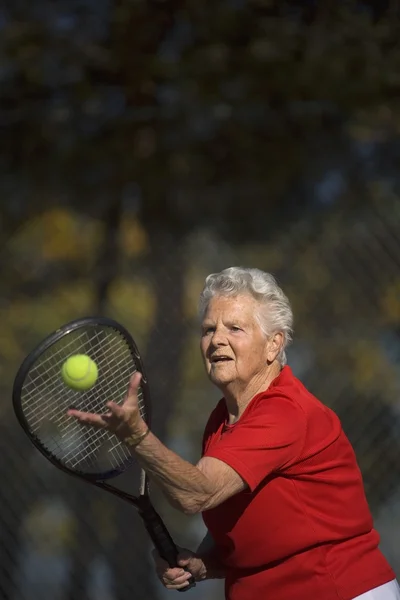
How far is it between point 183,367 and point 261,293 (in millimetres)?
1515

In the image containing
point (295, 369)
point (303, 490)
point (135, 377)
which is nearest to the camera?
point (135, 377)

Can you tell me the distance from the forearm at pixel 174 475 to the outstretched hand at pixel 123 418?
5 centimetres

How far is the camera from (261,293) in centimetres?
253

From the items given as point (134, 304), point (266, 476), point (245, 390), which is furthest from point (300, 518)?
point (134, 304)

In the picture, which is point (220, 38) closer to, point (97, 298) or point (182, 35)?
point (182, 35)

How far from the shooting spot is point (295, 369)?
12.9 ft

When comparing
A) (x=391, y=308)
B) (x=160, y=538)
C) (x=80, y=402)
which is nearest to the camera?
(x=160, y=538)

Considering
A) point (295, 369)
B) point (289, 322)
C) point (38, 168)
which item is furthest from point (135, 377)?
point (38, 168)

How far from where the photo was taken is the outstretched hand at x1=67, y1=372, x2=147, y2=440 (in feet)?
6.56

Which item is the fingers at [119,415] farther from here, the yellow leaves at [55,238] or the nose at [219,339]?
the yellow leaves at [55,238]

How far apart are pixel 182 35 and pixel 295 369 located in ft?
4.63

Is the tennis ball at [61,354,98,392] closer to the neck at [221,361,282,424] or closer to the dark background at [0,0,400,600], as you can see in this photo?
the neck at [221,361,282,424]

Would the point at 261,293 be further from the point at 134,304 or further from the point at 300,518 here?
the point at 134,304

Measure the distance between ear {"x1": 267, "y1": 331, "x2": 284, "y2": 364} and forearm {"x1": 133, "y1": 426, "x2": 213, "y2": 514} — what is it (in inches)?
18.5
